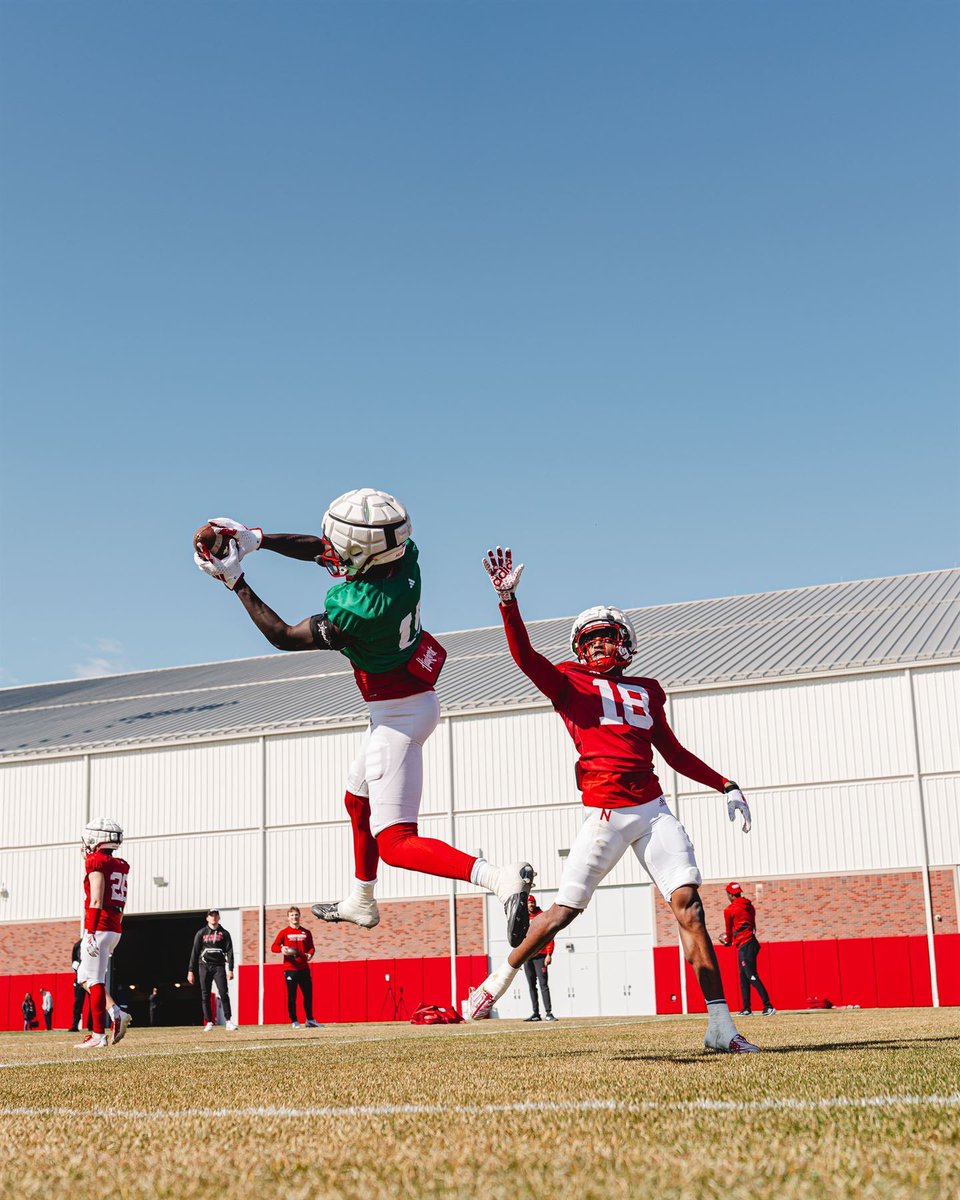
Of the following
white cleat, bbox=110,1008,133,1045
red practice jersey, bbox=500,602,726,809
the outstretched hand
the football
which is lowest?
white cleat, bbox=110,1008,133,1045

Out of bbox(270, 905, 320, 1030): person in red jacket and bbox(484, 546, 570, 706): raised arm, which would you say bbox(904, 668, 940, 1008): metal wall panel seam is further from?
bbox(484, 546, 570, 706): raised arm

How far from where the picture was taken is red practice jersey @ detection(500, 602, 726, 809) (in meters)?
7.44

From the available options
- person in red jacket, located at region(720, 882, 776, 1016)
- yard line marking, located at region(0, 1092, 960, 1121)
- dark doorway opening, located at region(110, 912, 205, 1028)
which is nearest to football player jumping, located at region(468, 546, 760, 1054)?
yard line marking, located at region(0, 1092, 960, 1121)

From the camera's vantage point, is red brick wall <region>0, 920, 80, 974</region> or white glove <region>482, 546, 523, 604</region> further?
red brick wall <region>0, 920, 80, 974</region>

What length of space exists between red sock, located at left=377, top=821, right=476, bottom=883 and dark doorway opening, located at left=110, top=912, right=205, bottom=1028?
105ft

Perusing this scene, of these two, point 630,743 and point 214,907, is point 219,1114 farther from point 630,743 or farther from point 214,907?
point 214,907

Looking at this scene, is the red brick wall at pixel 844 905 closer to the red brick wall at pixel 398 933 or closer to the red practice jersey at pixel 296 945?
the red brick wall at pixel 398 933

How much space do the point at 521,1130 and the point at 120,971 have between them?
36.8 m

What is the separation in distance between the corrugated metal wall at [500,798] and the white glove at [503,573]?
928 inches

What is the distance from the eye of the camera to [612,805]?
7.39 m

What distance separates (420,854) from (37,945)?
31.7 metres

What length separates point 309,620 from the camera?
7.04m

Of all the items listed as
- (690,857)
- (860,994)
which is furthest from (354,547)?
(860,994)

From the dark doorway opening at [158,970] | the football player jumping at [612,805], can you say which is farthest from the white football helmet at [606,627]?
the dark doorway opening at [158,970]
